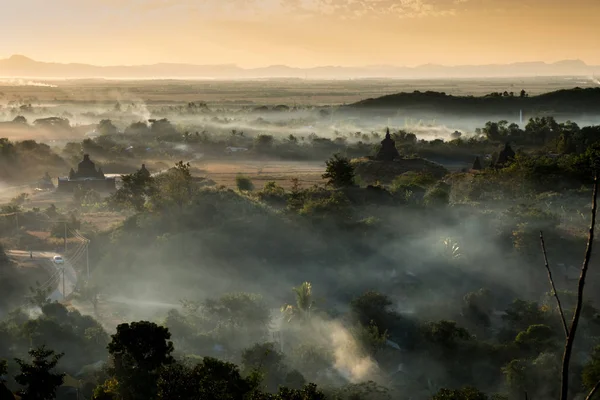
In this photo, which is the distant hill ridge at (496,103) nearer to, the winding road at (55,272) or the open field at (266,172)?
the open field at (266,172)

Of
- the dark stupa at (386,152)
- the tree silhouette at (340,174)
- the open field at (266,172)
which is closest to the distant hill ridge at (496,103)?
the open field at (266,172)

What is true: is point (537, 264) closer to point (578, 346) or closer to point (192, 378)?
point (578, 346)

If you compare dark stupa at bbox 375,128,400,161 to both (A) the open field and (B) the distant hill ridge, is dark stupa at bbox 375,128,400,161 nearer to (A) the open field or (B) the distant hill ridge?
(A) the open field

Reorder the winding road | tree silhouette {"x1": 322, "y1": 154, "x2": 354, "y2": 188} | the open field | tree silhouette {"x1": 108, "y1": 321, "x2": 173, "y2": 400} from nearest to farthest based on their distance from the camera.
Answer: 1. tree silhouette {"x1": 108, "y1": 321, "x2": 173, "y2": 400}
2. the winding road
3. tree silhouette {"x1": 322, "y1": 154, "x2": 354, "y2": 188}
4. the open field

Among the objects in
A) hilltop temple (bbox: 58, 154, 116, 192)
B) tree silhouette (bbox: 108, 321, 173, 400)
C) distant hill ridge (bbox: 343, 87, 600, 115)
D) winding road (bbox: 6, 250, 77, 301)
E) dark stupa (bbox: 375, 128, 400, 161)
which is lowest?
winding road (bbox: 6, 250, 77, 301)

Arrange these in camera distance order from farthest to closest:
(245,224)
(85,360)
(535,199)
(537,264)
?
(535,199)
(245,224)
(537,264)
(85,360)

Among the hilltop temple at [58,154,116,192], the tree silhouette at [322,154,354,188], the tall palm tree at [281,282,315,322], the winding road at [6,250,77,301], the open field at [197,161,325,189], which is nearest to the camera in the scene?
the tall palm tree at [281,282,315,322]

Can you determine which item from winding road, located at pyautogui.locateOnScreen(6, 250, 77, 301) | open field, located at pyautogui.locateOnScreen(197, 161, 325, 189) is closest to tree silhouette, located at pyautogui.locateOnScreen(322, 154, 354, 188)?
open field, located at pyautogui.locateOnScreen(197, 161, 325, 189)

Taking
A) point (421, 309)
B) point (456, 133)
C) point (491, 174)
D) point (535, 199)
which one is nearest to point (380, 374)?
point (421, 309)

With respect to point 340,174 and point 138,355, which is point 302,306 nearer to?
point 138,355
